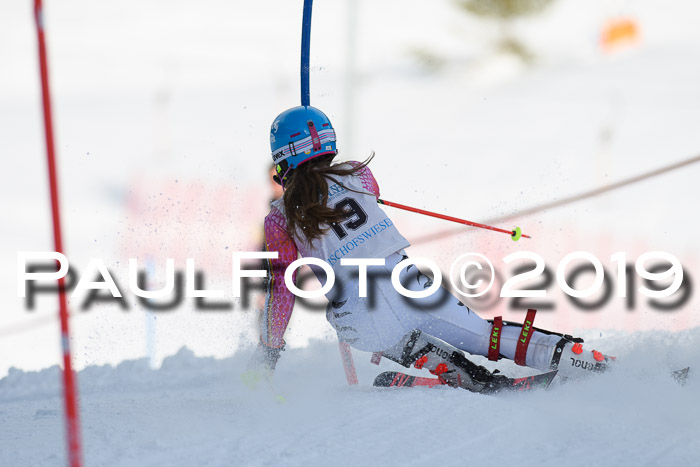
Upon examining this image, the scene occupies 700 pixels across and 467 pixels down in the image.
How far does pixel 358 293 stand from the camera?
3.73 meters

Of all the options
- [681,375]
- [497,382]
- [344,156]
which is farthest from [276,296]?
[344,156]

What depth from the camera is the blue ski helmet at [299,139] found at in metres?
3.84

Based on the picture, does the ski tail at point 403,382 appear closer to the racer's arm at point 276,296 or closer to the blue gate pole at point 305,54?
the racer's arm at point 276,296

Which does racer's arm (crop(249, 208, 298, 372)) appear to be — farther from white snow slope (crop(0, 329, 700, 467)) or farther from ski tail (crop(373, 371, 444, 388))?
ski tail (crop(373, 371, 444, 388))

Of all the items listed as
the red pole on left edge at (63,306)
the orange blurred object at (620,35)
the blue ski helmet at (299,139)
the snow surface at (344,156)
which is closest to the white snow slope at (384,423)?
the snow surface at (344,156)

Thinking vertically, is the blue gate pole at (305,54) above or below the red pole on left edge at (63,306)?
above

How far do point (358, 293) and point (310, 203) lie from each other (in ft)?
1.49

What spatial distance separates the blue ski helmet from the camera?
3.84 meters

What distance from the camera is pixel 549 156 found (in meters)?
23.0

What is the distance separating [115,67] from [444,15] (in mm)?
15135

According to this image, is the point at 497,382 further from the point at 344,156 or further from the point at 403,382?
the point at 344,156

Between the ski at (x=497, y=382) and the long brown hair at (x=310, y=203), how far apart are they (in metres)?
0.82

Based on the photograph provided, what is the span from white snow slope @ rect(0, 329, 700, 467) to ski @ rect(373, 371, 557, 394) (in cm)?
6

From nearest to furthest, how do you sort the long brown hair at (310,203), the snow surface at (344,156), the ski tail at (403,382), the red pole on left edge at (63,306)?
the red pole on left edge at (63,306) < the snow surface at (344,156) < the long brown hair at (310,203) < the ski tail at (403,382)
